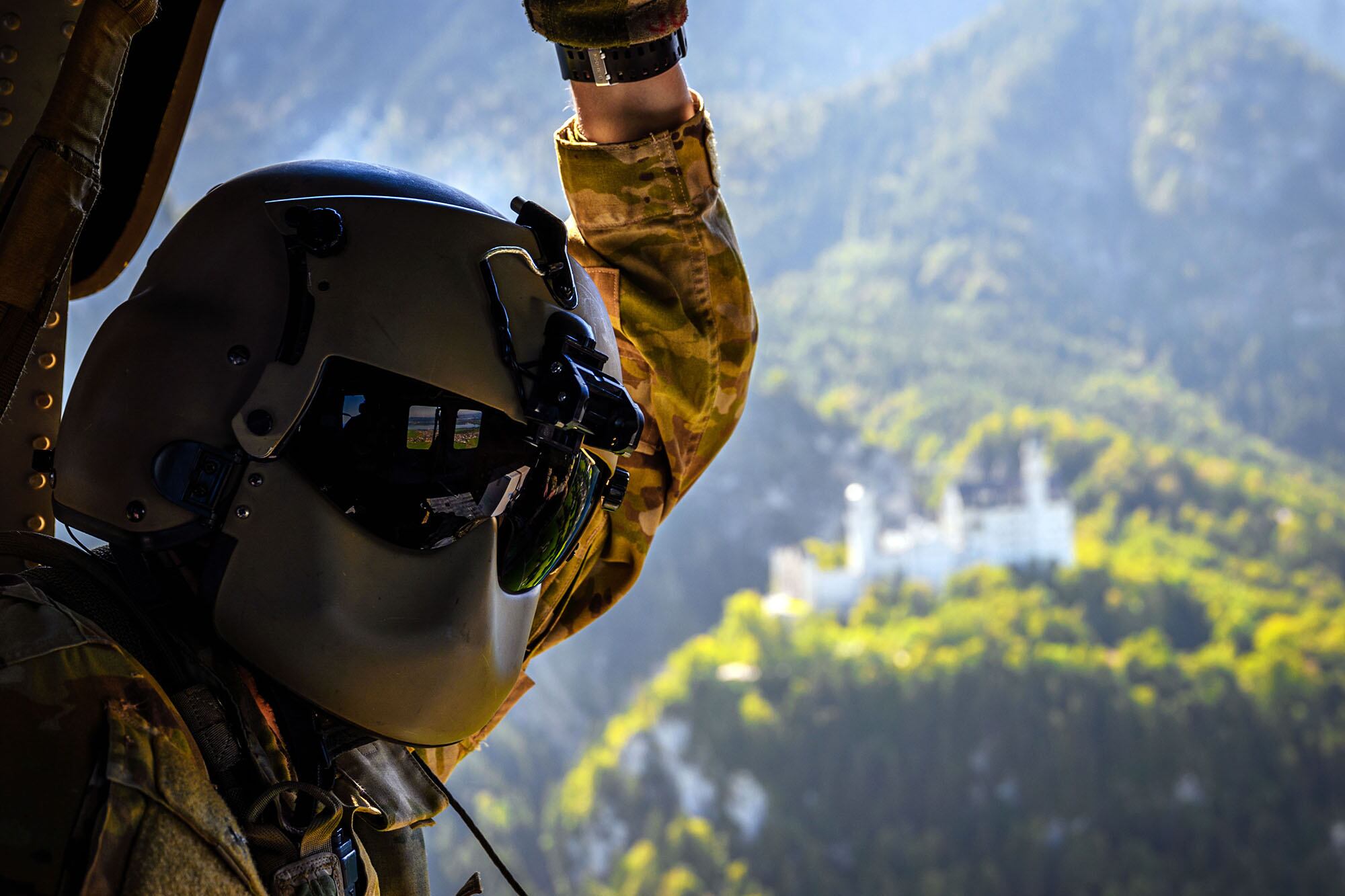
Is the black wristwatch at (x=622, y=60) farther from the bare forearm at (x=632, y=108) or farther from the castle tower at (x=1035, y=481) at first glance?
the castle tower at (x=1035, y=481)

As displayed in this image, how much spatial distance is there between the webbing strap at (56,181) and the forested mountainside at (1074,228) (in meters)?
54.2

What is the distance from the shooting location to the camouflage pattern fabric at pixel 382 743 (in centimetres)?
70

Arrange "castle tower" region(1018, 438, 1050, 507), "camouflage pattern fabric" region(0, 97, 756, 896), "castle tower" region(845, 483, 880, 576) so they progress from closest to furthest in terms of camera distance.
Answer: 1. "camouflage pattern fabric" region(0, 97, 756, 896)
2. "castle tower" region(1018, 438, 1050, 507)
3. "castle tower" region(845, 483, 880, 576)

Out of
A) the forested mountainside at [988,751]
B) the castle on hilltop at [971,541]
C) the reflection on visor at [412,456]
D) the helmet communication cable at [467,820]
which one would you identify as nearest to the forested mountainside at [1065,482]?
the forested mountainside at [988,751]

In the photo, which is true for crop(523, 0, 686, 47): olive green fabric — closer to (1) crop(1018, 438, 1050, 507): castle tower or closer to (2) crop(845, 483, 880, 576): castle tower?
(2) crop(845, 483, 880, 576): castle tower

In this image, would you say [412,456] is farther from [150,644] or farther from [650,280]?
[650,280]

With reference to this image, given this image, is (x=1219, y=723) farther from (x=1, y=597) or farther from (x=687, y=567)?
(x=1, y=597)

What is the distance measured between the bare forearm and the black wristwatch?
0.04 meters

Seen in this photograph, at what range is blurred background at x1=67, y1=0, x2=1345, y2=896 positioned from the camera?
34.2 m

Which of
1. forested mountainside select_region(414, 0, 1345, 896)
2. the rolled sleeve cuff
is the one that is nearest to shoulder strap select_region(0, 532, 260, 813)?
the rolled sleeve cuff

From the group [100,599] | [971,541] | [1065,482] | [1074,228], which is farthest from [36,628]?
[1074,228]

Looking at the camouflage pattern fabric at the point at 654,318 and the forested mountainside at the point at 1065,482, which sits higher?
the forested mountainside at the point at 1065,482

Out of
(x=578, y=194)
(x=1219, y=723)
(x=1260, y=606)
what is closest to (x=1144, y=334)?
(x=1260, y=606)

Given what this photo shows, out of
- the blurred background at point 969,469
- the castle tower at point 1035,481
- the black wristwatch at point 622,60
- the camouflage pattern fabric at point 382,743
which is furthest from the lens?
the castle tower at point 1035,481
